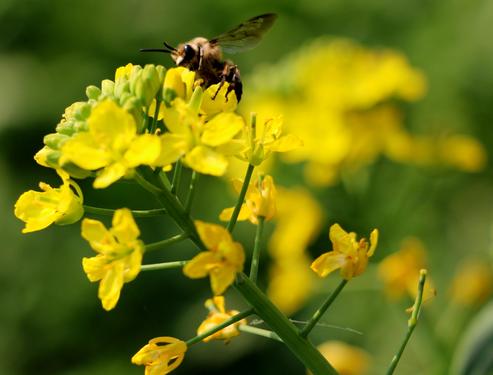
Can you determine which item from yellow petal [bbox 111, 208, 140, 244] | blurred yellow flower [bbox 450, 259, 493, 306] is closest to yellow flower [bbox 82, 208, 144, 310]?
yellow petal [bbox 111, 208, 140, 244]

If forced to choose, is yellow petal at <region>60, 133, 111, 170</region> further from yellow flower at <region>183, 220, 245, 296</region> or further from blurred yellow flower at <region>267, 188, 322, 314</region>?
blurred yellow flower at <region>267, 188, 322, 314</region>

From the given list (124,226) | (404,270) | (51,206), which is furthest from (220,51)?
(404,270)

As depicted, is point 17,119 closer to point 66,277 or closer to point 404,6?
point 66,277

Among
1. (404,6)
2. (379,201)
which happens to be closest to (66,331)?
(379,201)

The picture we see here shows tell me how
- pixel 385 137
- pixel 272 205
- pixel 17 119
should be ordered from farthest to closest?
1. pixel 17 119
2. pixel 385 137
3. pixel 272 205

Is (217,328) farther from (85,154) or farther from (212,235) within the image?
(85,154)

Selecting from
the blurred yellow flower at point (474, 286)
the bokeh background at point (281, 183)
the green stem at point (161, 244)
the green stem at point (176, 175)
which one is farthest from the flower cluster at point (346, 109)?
the green stem at point (161, 244)

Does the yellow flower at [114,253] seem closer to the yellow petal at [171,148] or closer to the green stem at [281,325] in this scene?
the yellow petal at [171,148]
